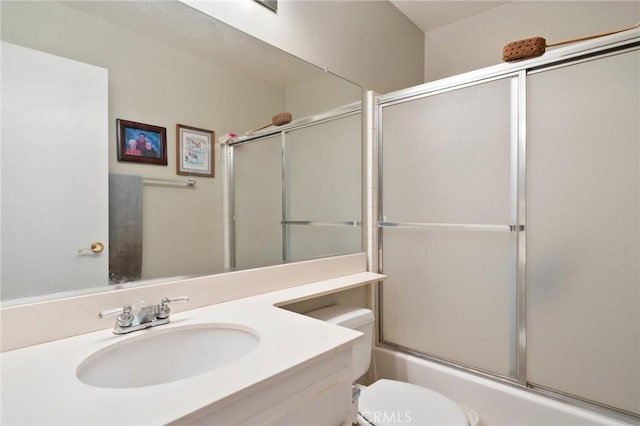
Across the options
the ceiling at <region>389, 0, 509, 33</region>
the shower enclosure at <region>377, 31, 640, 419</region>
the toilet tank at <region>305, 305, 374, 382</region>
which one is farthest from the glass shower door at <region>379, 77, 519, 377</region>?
the ceiling at <region>389, 0, 509, 33</region>

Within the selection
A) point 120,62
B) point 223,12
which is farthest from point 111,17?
point 223,12

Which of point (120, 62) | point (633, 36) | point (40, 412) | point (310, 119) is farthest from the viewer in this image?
point (310, 119)

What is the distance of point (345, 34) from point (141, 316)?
1582mm

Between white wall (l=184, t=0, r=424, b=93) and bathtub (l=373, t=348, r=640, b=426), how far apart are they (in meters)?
1.54

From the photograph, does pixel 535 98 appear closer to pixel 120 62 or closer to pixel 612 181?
pixel 612 181

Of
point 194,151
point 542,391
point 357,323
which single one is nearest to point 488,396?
point 542,391

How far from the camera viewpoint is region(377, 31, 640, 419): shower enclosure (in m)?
1.21

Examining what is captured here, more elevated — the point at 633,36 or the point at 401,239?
the point at 633,36

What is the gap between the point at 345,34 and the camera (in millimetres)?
1708

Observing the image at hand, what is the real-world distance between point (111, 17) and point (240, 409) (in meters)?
1.06

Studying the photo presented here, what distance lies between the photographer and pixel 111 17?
93 centimetres

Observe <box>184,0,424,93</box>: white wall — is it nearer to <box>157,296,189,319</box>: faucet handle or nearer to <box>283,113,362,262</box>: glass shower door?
<box>283,113,362,262</box>: glass shower door

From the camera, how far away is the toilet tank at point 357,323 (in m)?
1.36

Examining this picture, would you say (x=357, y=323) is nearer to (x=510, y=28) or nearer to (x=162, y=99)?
(x=162, y=99)
